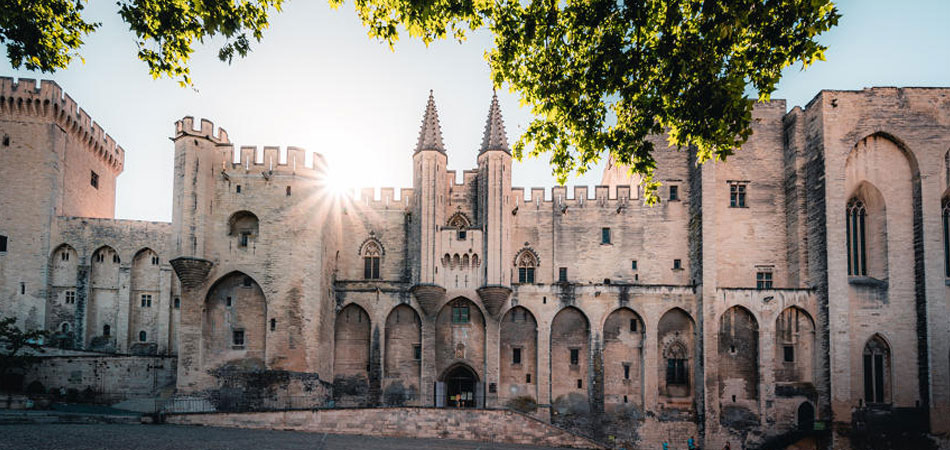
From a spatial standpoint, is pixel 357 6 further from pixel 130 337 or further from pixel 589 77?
pixel 130 337

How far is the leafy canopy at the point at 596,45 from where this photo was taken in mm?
9188

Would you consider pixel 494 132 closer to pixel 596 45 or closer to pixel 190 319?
pixel 190 319

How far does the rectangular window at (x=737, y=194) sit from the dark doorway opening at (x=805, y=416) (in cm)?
1003

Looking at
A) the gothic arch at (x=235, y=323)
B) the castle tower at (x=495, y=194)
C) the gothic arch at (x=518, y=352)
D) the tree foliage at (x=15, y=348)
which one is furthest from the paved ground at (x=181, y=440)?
the tree foliage at (x=15, y=348)

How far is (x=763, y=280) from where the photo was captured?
3073cm

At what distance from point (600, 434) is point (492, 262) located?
949 centimetres

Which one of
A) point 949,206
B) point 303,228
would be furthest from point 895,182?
point 303,228

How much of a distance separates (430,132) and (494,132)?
3254 millimetres

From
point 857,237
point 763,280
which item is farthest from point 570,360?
point 857,237

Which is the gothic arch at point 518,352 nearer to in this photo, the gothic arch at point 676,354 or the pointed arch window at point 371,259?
the gothic arch at point 676,354

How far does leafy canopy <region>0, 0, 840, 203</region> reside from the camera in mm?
9188

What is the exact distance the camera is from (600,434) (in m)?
28.1

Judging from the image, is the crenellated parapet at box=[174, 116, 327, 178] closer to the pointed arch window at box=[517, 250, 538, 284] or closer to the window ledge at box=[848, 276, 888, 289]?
the pointed arch window at box=[517, 250, 538, 284]

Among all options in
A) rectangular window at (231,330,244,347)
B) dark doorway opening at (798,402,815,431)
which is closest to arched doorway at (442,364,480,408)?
rectangular window at (231,330,244,347)
